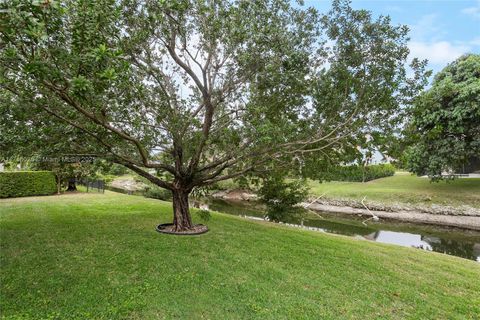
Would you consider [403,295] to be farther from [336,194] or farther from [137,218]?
[336,194]

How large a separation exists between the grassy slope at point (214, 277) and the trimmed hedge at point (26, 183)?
6957 millimetres

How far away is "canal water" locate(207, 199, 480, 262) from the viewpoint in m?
13.0

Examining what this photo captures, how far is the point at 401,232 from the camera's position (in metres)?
15.8

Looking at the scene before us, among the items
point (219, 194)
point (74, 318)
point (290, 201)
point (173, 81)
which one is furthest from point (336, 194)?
point (74, 318)

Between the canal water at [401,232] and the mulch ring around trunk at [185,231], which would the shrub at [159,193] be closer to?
the canal water at [401,232]

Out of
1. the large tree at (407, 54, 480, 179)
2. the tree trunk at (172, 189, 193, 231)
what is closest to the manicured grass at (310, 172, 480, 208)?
the large tree at (407, 54, 480, 179)

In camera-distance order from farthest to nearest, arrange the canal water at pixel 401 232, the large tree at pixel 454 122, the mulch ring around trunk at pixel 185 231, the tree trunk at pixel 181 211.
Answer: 1. the large tree at pixel 454 122
2. the canal water at pixel 401 232
3. the tree trunk at pixel 181 211
4. the mulch ring around trunk at pixel 185 231

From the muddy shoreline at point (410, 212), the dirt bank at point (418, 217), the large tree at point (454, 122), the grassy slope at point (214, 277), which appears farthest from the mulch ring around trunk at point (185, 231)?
the dirt bank at point (418, 217)

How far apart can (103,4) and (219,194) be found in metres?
24.2

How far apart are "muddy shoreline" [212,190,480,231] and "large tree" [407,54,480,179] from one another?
2.75 meters

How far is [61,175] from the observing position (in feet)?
54.4

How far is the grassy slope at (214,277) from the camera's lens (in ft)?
14.0

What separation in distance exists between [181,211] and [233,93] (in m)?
3.85

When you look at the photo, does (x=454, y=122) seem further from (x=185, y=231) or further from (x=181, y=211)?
(x=185, y=231)
